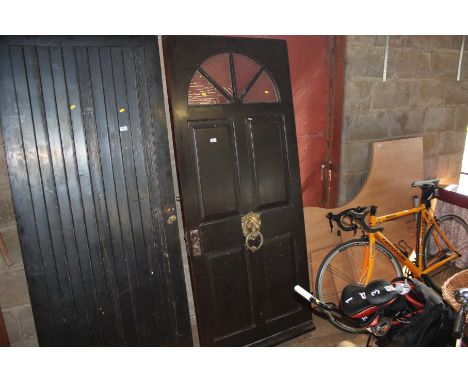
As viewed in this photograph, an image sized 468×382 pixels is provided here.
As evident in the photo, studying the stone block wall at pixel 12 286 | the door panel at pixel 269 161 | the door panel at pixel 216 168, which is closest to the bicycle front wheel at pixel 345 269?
the door panel at pixel 269 161

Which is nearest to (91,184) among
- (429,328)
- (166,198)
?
(166,198)

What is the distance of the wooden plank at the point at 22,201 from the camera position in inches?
74.7

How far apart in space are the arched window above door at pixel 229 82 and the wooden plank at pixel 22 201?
108 centimetres

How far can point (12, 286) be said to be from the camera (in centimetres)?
223

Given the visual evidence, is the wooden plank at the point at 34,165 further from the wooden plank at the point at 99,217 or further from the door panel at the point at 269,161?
the door panel at the point at 269,161

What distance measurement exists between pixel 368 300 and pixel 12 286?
2.28 m

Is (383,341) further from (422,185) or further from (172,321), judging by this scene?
(422,185)

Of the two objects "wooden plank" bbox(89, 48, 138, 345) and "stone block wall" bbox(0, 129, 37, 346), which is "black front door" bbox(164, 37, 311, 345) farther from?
"stone block wall" bbox(0, 129, 37, 346)

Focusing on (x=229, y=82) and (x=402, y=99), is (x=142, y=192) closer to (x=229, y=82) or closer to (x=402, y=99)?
(x=229, y=82)

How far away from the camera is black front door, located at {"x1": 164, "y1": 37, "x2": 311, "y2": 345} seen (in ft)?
7.40

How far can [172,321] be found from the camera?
251cm

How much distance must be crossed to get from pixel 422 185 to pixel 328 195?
908mm

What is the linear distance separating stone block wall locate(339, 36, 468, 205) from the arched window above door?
3.37ft
